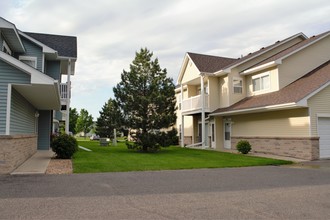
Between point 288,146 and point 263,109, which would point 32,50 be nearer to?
point 263,109

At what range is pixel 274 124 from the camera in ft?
68.9

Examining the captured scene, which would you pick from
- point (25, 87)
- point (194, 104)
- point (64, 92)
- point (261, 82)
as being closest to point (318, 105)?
point (261, 82)

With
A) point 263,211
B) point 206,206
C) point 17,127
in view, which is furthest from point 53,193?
point 17,127

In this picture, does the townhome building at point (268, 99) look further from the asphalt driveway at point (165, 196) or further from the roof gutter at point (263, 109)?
the asphalt driveway at point (165, 196)

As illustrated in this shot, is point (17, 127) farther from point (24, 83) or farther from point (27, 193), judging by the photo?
point (27, 193)

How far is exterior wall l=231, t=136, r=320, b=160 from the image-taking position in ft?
60.1

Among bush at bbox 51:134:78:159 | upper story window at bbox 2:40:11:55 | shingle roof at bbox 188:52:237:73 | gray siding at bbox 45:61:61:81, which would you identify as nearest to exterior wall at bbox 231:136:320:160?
shingle roof at bbox 188:52:237:73

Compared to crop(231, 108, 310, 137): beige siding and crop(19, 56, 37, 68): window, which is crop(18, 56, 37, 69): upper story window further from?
crop(231, 108, 310, 137): beige siding

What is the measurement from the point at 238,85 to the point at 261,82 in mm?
2043

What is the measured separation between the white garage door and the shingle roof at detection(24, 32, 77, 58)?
623 inches

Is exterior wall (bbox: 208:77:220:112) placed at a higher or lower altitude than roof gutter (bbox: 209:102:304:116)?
higher

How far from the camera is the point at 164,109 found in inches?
873

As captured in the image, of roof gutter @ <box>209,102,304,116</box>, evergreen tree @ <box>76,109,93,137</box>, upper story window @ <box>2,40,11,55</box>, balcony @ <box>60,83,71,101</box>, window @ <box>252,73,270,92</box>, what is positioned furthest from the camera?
evergreen tree @ <box>76,109,93,137</box>

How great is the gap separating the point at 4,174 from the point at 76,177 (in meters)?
2.79
